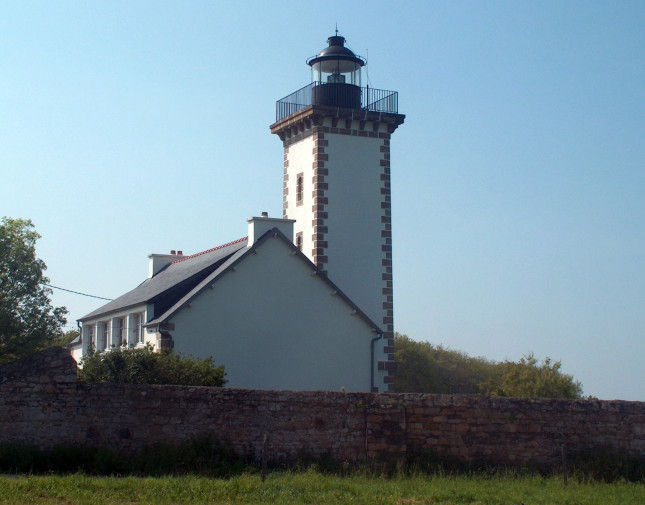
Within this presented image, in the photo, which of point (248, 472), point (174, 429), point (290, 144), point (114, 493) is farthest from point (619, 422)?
point (290, 144)

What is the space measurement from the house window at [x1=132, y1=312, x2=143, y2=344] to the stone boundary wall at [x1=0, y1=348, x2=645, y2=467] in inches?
375

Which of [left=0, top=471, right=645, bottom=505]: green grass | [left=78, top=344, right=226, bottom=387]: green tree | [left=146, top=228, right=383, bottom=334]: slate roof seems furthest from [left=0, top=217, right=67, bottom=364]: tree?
[left=0, top=471, right=645, bottom=505]: green grass

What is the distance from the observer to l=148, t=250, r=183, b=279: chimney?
31.5m

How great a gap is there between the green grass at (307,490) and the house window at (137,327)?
11226mm

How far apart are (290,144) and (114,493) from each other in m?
16.9

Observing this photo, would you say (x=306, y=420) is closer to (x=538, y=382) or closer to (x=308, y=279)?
(x=308, y=279)

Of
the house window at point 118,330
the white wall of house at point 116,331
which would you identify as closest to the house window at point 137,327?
the white wall of house at point 116,331

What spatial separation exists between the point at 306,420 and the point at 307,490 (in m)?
2.25

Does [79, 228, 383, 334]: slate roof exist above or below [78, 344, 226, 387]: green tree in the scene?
above

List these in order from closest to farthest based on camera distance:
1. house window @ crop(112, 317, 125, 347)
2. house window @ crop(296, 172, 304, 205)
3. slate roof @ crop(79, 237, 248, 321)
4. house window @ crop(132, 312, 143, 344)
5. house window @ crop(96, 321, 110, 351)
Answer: slate roof @ crop(79, 237, 248, 321) → house window @ crop(132, 312, 143, 344) → house window @ crop(296, 172, 304, 205) → house window @ crop(112, 317, 125, 347) → house window @ crop(96, 321, 110, 351)

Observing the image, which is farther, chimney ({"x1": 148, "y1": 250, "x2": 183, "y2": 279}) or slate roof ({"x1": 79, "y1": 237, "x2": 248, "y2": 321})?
chimney ({"x1": 148, "y1": 250, "x2": 183, "y2": 279})

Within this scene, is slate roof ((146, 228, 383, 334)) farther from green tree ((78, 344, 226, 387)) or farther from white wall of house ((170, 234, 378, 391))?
green tree ((78, 344, 226, 387))

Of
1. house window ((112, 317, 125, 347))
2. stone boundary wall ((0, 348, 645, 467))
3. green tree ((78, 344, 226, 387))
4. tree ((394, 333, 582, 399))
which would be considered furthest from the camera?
tree ((394, 333, 582, 399))

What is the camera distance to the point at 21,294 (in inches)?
1072
